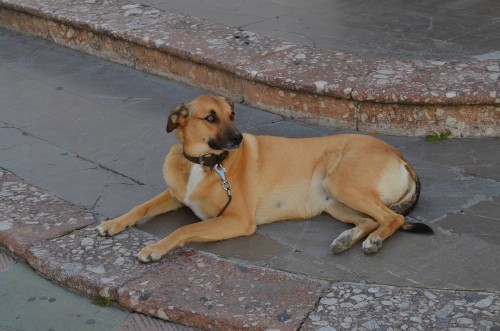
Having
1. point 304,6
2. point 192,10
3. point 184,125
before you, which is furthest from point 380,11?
point 184,125

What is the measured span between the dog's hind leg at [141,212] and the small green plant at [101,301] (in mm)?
533

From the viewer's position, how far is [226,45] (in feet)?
23.4

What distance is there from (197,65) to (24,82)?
5.44ft

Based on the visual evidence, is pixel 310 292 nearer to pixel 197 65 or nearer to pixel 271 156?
pixel 271 156

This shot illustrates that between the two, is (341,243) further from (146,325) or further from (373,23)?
(373,23)

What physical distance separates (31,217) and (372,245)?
209cm

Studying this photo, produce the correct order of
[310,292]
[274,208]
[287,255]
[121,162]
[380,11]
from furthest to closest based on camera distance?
[380,11] < [121,162] < [274,208] < [287,255] < [310,292]

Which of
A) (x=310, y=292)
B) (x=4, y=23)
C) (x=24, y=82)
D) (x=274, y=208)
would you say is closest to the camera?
(x=310, y=292)

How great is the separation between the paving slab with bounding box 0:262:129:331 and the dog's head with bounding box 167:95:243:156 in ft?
3.50

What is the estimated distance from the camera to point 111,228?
194 inches

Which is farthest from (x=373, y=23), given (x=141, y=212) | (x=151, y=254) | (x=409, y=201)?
(x=151, y=254)

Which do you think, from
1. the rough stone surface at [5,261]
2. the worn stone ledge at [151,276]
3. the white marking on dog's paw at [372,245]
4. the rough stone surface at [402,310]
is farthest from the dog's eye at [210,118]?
the rough stone surface at [5,261]

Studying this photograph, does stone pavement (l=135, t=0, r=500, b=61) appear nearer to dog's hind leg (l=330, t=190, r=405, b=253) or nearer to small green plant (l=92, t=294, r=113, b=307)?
dog's hind leg (l=330, t=190, r=405, b=253)

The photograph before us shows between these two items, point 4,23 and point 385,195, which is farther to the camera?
point 4,23
